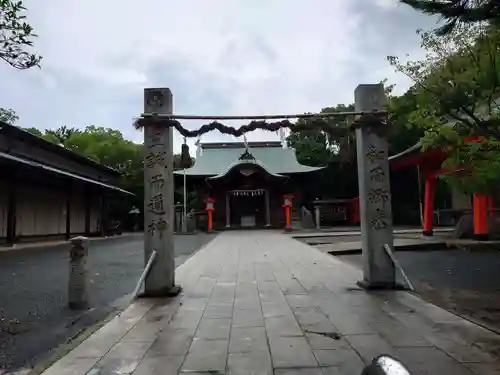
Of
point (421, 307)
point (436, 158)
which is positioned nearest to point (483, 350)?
point (421, 307)

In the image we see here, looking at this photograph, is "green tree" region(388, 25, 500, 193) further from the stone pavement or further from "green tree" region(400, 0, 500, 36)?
the stone pavement

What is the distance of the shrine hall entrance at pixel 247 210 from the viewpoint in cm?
3281

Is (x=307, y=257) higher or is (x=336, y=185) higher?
(x=336, y=185)

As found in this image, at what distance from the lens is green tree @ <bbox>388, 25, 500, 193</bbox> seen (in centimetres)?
438

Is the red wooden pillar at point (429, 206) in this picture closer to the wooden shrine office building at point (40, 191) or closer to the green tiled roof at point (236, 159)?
the green tiled roof at point (236, 159)

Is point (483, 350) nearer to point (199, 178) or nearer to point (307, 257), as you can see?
point (307, 257)

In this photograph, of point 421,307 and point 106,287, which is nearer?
point 421,307

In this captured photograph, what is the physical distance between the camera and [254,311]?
18.7 feet

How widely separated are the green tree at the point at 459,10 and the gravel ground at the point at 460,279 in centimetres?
313

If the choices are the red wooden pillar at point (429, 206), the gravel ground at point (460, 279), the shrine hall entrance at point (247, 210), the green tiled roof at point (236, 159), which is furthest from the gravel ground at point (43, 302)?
the green tiled roof at point (236, 159)

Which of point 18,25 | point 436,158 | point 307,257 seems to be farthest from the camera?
point 436,158

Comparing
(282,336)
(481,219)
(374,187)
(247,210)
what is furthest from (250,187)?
(282,336)

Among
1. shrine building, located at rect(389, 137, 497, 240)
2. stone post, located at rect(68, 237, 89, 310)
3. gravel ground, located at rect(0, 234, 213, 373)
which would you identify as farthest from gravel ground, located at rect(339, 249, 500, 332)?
stone post, located at rect(68, 237, 89, 310)

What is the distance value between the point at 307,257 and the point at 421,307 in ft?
21.1
